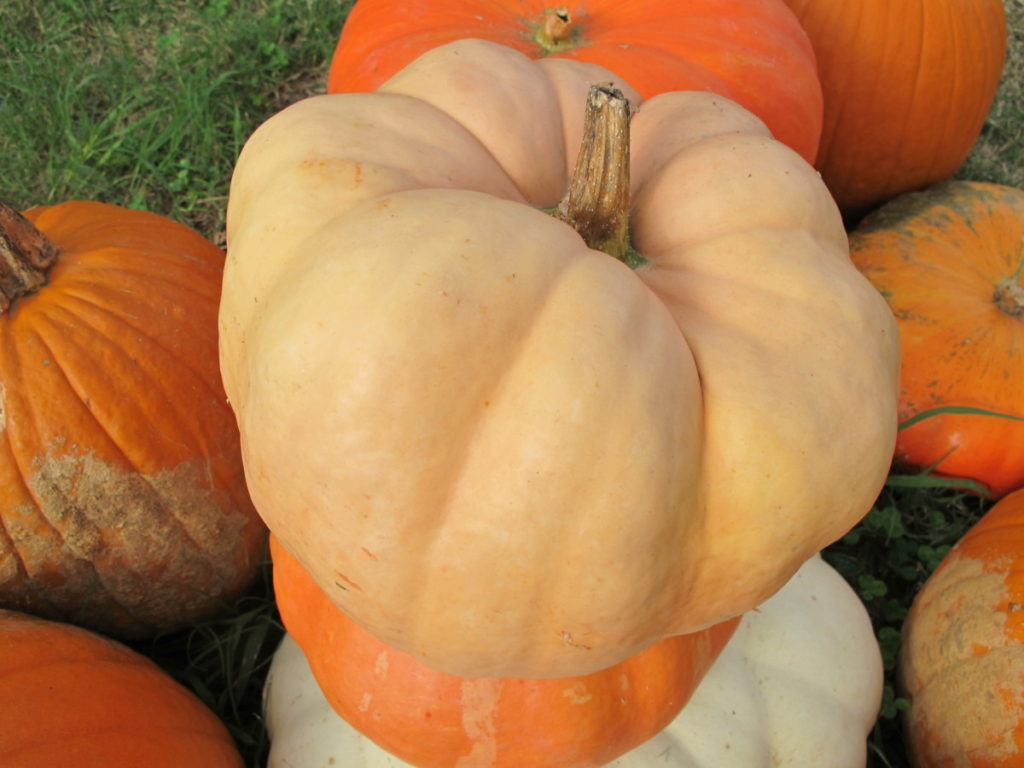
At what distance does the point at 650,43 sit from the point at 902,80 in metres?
0.85

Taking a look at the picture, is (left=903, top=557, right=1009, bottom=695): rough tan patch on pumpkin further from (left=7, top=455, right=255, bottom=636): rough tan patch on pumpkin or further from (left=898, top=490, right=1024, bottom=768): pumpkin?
(left=7, top=455, right=255, bottom=636): rough tan patch on pumpkin

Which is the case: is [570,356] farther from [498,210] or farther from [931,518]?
[931,518]

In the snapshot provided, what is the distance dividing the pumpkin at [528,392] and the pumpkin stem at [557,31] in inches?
28.7

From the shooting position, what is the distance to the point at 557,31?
1750 mm

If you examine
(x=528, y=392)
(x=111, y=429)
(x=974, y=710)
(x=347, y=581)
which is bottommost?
(x=974, y=710)

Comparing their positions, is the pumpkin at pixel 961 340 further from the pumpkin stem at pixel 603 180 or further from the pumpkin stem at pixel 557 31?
the pumpkin stem at pixel 603 180

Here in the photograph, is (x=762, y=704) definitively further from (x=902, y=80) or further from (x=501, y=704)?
(x=902, y=80)

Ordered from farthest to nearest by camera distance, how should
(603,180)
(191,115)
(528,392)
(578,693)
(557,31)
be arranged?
1. (191,115)
2. (557,31)
3. (578,693)
4. (603,180)
5. (528,392)

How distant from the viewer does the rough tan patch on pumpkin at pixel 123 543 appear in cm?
146

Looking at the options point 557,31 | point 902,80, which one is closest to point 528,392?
point 557,31

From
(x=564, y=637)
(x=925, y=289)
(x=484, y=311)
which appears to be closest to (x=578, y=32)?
(x=925, y=289)

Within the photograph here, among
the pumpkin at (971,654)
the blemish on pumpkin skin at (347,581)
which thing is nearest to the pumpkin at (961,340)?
the pumpkin at (971,654)

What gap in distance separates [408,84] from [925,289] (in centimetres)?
140

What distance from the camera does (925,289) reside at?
2064mm
